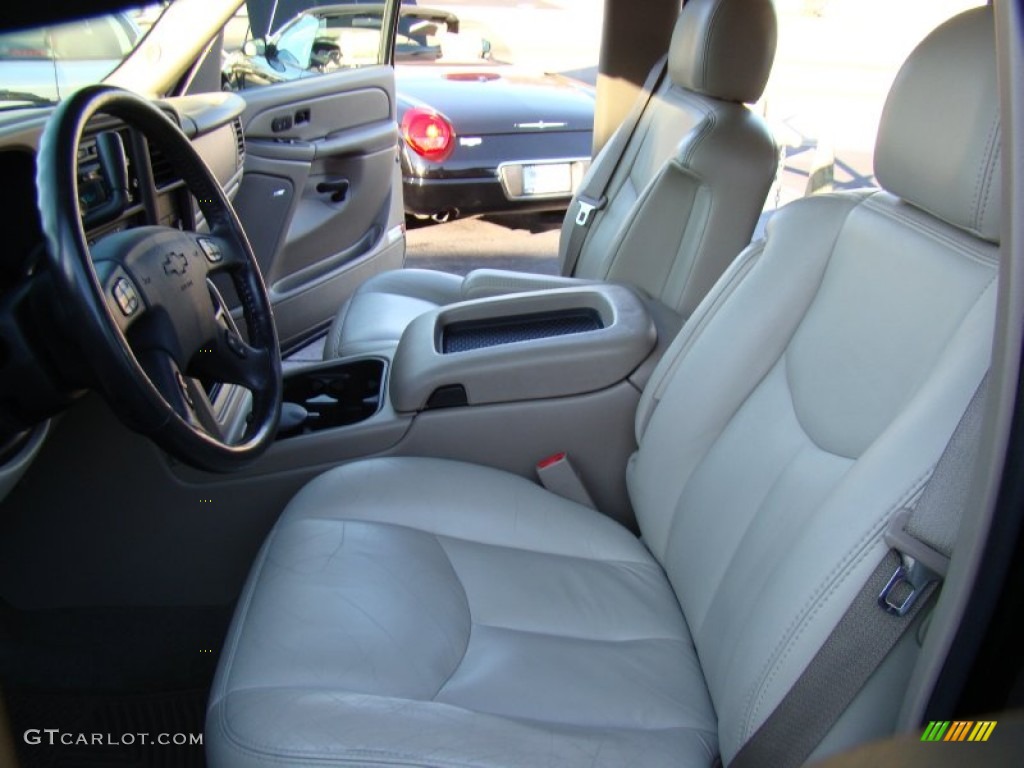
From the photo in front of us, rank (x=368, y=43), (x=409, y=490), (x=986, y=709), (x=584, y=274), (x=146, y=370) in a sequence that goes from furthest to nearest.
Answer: (x=368, y=43) → (x=584, y=274) → (x=409, y=490) → (x=146, y=370) → (x=986, y=709)

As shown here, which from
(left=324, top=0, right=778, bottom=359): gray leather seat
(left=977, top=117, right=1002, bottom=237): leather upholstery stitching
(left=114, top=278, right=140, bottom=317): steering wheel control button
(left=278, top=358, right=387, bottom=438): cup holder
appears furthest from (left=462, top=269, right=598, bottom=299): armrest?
(left=977, top=117, right=1002, bottom=237): leather upholstery stitching

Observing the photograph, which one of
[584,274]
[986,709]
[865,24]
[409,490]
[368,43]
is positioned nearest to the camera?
[986,709]

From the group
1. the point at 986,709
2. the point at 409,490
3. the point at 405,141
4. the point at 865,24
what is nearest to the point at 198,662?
the point at 409,490

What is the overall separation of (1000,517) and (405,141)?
11.5 feet

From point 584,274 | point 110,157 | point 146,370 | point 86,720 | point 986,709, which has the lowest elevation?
point 86,720

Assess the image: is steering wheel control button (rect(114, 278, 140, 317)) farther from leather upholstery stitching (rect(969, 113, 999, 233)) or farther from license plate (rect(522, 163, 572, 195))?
license plate (rect(522, 163, 572, 195))

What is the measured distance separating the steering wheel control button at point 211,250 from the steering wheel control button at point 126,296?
8.2 inches

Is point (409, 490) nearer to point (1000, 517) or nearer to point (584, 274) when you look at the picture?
point (1000, 517)

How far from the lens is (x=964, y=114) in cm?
101

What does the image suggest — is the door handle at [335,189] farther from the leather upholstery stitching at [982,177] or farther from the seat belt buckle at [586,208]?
the leather upholstery stitching at [982,177]

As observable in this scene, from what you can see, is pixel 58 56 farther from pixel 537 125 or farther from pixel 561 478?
pixel 537 125

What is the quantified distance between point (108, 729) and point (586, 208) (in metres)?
1.62

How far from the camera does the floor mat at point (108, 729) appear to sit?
1.57 meters

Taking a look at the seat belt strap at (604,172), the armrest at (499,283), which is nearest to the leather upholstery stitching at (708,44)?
the seat belt strap at (604,172)
